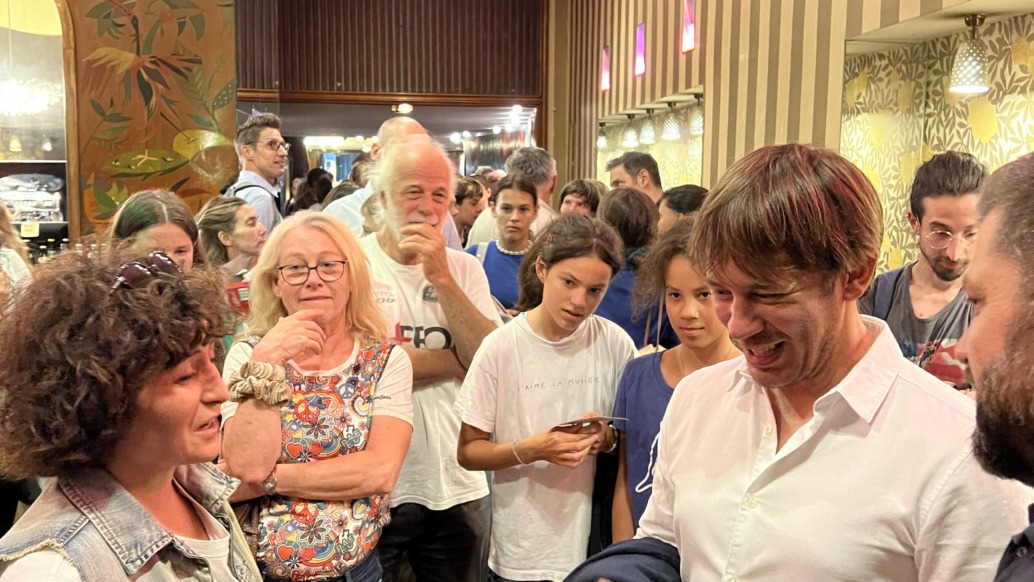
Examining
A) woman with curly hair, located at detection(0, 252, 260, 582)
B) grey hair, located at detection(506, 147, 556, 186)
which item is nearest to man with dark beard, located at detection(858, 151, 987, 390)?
woman with curly hair, located at detection(0, 252, 260, 582)

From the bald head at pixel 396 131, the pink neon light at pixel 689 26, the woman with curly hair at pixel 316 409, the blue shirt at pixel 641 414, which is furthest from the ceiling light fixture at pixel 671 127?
the woman with curly hair at pixel 316 409

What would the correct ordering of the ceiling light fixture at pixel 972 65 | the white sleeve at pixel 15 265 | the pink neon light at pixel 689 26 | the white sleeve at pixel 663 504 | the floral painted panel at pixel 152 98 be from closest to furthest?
the white sleeve at pixel 663 504 → the white sleeve at pixel 15 265 → the ceiling light fixture at pixel 972 65 → the floral painted panel at pixel 152 98 → the pink neon light at pixel 689 26

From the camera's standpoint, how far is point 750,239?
43.6 inches

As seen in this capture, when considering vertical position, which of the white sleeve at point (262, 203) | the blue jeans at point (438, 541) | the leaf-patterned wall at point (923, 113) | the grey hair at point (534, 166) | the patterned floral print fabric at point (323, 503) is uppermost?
the leaf-patterned wall at point (923, 113)

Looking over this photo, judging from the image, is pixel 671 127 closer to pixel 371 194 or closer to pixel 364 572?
pixel 371 194

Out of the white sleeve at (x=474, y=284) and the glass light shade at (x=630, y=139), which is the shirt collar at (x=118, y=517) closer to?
the white sleeve at (x=474, y=284)

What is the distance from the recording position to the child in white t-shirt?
86.7 inches

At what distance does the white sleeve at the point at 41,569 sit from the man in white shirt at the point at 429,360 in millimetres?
1284

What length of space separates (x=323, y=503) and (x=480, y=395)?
56cm

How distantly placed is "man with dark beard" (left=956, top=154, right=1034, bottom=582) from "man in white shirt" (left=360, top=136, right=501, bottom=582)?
1648 millimetres

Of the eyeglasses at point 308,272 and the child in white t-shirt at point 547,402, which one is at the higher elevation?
the eyeglasses at point 308,272

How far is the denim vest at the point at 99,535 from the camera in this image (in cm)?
107

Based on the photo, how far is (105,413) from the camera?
3.77 ft

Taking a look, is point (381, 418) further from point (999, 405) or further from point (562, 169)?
point (562, 169)
